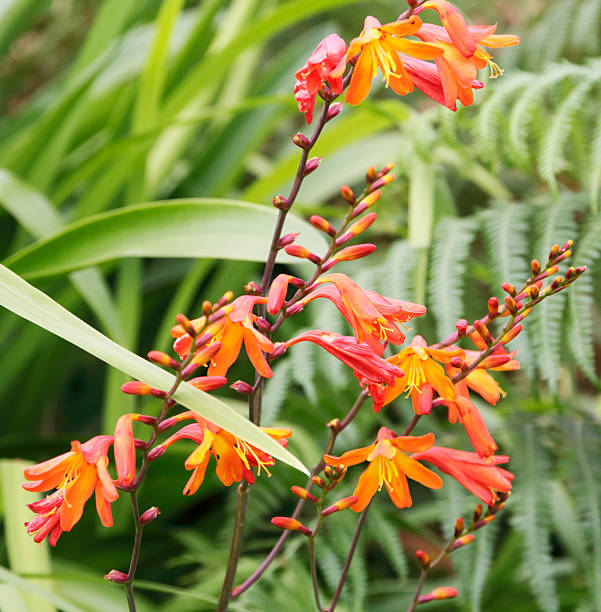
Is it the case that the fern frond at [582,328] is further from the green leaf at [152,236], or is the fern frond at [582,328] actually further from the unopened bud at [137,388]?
the unopened bud at [137,388]

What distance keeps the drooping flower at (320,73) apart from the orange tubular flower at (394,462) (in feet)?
0.58

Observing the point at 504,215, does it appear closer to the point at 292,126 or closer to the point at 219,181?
the point at 219,181

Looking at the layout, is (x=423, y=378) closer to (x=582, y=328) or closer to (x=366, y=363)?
(x=366, y=363)

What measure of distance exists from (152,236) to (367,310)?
1.15ft

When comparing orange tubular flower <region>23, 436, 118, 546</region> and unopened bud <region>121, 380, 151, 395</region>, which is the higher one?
unopened bud <region>121, 380, 151, 395</region>

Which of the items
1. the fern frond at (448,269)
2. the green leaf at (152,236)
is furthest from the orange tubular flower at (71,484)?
the fern frond at (448,269)

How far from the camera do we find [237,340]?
1.12ft

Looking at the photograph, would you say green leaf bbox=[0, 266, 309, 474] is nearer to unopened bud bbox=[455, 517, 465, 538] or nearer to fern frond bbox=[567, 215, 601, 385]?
unopened bud bbox=[455, 517, 465, 538]

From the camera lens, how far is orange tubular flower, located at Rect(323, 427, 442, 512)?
364 millimetres

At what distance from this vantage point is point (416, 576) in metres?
1.19

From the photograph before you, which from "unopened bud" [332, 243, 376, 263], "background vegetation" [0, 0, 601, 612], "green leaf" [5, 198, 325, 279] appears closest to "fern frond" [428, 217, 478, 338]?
"background vegetation" [0, 0, 601, 612]

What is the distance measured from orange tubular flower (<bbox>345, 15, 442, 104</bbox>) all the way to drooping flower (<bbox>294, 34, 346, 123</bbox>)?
0.04ft

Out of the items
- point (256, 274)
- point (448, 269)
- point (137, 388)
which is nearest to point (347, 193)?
point (137, 388)

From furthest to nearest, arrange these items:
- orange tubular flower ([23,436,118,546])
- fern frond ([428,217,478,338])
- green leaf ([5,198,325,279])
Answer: fern frond ([428,217,478,338]), green leaf ([5,198,325,279]), orange tubular flower ([23,436,118,546])
